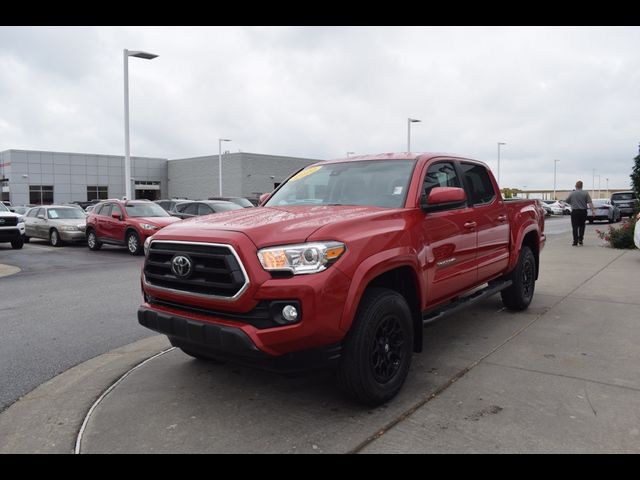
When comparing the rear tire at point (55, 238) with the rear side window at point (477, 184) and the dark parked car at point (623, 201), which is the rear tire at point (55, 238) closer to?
the rear side window at point (477, 184)

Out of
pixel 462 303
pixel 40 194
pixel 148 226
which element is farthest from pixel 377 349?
pixel 40 194

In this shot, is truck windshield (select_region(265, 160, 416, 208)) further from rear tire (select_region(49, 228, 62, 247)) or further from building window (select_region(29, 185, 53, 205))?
building window (select_region(29, 185, 53, 205))

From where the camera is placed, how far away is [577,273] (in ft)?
31.2

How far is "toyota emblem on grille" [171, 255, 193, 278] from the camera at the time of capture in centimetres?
344

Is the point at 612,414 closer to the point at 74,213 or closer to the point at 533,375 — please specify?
the point at 533,375

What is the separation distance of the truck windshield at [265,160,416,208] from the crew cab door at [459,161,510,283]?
42.0 inches

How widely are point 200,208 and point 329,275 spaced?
570 inches

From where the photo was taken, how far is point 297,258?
124 inches

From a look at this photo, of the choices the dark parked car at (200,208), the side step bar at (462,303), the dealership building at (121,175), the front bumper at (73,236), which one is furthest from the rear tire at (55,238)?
the dealership building at (121,175)

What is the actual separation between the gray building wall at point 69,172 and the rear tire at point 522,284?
50875 millimetres

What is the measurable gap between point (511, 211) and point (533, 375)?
247cm

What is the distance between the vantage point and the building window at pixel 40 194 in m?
48.3

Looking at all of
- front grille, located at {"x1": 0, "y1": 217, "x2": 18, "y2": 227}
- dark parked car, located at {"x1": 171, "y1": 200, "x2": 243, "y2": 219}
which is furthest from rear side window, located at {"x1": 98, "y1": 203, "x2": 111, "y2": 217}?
front grille, located at {"x1": 0, "y1": 217, "x2": 18, "y2": 227}
